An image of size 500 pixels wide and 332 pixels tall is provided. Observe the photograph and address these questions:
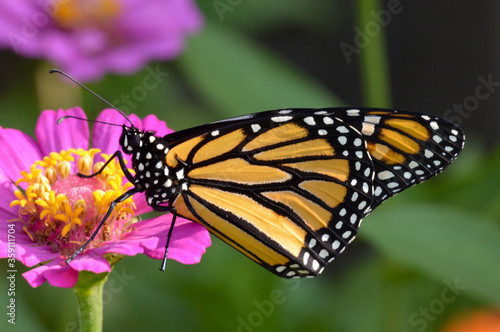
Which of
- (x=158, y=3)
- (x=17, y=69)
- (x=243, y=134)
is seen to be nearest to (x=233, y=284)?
(x=243, y=134)

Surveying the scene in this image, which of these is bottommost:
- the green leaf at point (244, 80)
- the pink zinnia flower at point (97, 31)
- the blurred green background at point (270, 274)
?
the blurred green background at point (270, 274)

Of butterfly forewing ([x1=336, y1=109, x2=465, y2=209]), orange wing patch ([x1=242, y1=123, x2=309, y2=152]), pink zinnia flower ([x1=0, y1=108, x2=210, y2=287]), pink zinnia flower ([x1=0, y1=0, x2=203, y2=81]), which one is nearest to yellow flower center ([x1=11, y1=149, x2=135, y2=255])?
pink zinnia flower ([x1=0, y1=108, x2=210, y2=287])

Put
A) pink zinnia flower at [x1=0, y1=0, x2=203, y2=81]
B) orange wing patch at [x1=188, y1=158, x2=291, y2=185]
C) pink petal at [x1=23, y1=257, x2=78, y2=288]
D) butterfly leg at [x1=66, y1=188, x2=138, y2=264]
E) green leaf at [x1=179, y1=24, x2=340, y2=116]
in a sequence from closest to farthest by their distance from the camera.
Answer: pink petal at [x1=23, y1=257, x2=78, y2=288]
butterfly leg at [x1=66, y1=188, x2=138, y2=264]
orange wing patch at [x1=188, y1=158, x2=291, y2=185]
green leaf at [x1=179, y1=24, x2=340, y2=116]
pink zinnia flower at [x1=0, y1=0, x2=203, y2=81]

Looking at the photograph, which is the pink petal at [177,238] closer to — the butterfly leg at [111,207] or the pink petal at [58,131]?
the butterfly leg at [111,207]

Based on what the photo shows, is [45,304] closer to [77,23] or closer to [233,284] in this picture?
[233,284]

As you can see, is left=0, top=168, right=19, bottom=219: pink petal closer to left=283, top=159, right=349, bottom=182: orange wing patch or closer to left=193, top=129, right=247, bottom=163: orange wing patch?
left=193, top=129, right=247, bottom=163: orange wing patch

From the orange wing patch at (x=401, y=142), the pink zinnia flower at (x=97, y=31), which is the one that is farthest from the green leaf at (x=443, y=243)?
the pink zinnia flower at (x=97, y=31)
